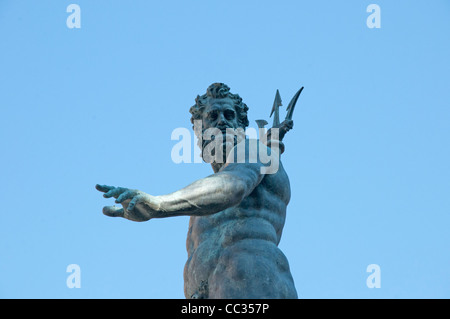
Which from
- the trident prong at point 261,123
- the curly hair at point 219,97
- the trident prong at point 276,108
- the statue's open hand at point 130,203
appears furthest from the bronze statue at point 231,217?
the trident prong at point 276,108

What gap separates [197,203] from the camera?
1129 cm

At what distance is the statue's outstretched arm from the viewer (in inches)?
428

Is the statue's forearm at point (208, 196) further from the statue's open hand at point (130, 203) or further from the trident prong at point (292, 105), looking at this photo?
the trident prong at point (292, 105)

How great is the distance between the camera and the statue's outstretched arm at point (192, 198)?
1088cm

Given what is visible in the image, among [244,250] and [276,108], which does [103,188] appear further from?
[276,108]

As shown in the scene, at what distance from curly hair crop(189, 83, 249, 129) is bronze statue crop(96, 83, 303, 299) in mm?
278

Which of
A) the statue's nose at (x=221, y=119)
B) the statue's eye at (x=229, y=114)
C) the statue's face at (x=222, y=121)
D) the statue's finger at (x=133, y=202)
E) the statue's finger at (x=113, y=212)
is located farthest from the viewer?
the statue's eye at (x=229, y=114)

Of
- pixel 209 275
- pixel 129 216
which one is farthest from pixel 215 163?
pixel 129 216

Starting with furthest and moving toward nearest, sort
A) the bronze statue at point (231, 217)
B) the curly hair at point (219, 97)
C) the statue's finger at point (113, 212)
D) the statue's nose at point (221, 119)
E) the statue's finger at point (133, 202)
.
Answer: the curly hair at point (219, 97), the statue's nose at point (221, 119), the bronze statue at point (231, 217), the statue's finger at point (113, 212), the statue's finger at point (133, 202)

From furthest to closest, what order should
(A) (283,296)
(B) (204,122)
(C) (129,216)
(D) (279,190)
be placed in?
(B) (204,122)
(D) (279,190)
(A) (283,296)
(C) (129,216)

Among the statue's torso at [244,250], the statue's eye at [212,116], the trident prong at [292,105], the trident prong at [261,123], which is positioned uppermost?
the trident prong at [292,105]
